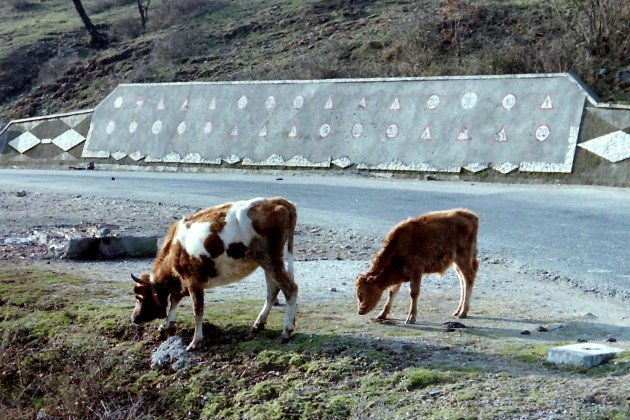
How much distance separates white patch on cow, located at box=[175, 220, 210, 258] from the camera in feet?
27.3

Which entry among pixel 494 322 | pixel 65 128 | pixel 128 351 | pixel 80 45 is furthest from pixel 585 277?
pixel 80 45

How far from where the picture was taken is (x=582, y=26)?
25.8m

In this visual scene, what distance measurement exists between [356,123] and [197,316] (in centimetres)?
1582

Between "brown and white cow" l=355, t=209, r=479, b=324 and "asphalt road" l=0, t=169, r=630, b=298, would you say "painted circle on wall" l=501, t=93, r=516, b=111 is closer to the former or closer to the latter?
"asphalt road" l=0, t=169, r=630, b=298

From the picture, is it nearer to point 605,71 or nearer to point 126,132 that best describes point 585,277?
point 605,71

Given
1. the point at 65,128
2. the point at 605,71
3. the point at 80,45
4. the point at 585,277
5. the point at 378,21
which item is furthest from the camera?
the point at 80,45

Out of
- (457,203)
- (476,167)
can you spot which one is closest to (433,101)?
(476,167)

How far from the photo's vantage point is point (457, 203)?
16.6 meters

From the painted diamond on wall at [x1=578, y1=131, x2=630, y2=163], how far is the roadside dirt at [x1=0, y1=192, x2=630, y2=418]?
7524 millimetres

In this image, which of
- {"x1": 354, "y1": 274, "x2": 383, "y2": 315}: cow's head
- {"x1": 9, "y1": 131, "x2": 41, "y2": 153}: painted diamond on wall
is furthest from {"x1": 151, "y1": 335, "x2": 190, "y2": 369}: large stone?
{"x1": 9, "y1": 131, "x2": 41, "y2": 153}: painted diamond on wall

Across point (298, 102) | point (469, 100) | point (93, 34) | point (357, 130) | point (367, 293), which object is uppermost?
point (93, 34)

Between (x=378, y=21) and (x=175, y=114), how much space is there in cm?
1084

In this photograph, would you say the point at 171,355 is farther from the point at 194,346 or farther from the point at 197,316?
the point at 197,316

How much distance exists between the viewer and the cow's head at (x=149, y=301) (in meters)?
8.78
